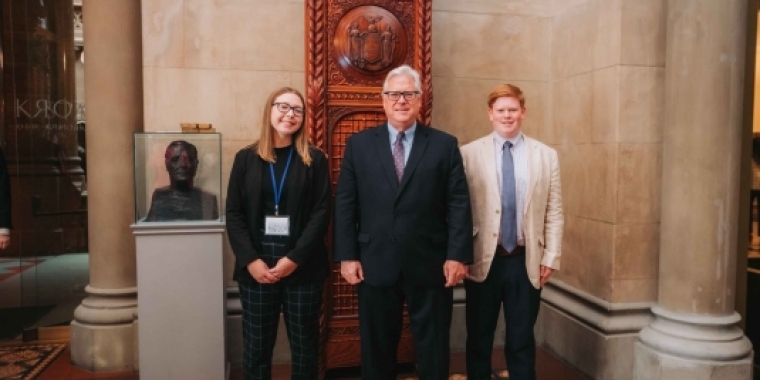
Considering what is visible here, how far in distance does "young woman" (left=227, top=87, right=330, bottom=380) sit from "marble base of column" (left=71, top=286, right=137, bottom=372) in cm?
155

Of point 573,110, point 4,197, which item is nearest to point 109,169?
point 4,197

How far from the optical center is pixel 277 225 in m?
2.85

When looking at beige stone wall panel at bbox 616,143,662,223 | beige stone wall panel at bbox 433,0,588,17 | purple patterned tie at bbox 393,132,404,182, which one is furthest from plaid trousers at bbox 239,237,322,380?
beige stone wall panel at bbox 433,0,588,17

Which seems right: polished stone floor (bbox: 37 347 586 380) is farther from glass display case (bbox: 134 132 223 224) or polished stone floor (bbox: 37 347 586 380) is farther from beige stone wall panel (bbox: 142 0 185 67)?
beige stone wall panel (bbox: 142 0 185 67)

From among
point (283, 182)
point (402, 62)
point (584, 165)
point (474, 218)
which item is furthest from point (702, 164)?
point (283, 182)

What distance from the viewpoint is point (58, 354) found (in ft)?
14.3

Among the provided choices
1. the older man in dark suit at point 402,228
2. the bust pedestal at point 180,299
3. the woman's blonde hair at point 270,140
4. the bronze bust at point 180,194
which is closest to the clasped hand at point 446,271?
the older man in dark suit at point 402,228

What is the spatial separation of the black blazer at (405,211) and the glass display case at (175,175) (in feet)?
3.11

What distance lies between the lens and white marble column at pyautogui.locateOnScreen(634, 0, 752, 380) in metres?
3.39

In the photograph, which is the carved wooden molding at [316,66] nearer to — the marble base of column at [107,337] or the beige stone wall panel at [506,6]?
the beige stone wall panel at [506,6]

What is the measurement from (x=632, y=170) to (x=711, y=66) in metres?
0.75

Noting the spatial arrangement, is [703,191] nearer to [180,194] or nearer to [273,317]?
[273,317]

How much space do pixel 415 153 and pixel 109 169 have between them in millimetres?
2402

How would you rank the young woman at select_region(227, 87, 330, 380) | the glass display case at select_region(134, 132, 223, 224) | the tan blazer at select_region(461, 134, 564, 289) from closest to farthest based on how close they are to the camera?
the young woman at select_region(227, 87, 330, 380) < the tan blazer at select_region(461, 134, 564, 289) < the glass display case at select_region(134, 132, 223, 224)
